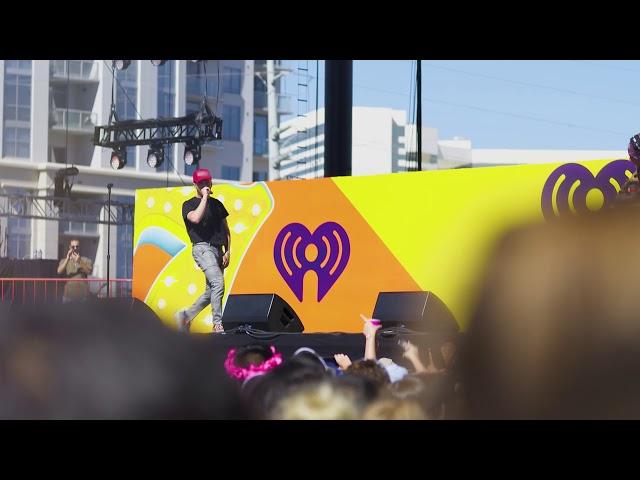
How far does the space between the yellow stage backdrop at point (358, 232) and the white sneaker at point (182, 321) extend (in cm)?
9

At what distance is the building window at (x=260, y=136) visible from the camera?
175ft

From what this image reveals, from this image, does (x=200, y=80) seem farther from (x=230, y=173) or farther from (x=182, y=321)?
(x=182, y=321)

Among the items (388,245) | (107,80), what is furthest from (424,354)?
(107,80)

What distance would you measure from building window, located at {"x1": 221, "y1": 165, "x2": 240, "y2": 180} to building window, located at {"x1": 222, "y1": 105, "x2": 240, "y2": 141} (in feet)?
4.82

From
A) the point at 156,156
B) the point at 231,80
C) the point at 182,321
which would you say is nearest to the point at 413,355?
the point at 182,321

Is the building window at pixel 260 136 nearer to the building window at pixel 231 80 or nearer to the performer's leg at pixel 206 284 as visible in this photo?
the building window at pixel 231 80

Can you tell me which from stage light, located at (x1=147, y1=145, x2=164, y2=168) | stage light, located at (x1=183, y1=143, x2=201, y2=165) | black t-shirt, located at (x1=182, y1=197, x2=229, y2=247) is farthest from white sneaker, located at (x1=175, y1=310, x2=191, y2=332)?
stage light, located at (x1=147, y1=145, x2=164, y2=168)

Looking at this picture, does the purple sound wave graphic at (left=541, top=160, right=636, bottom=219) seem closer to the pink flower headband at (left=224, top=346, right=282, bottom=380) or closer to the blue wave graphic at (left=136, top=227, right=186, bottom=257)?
the pink flower headband at (left=224, top=346, right=282, bottom=380)

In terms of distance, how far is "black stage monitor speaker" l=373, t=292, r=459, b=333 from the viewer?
6.26 metres

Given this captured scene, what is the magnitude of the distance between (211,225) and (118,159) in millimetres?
27459

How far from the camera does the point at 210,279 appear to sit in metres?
7.61

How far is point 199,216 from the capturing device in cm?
766
